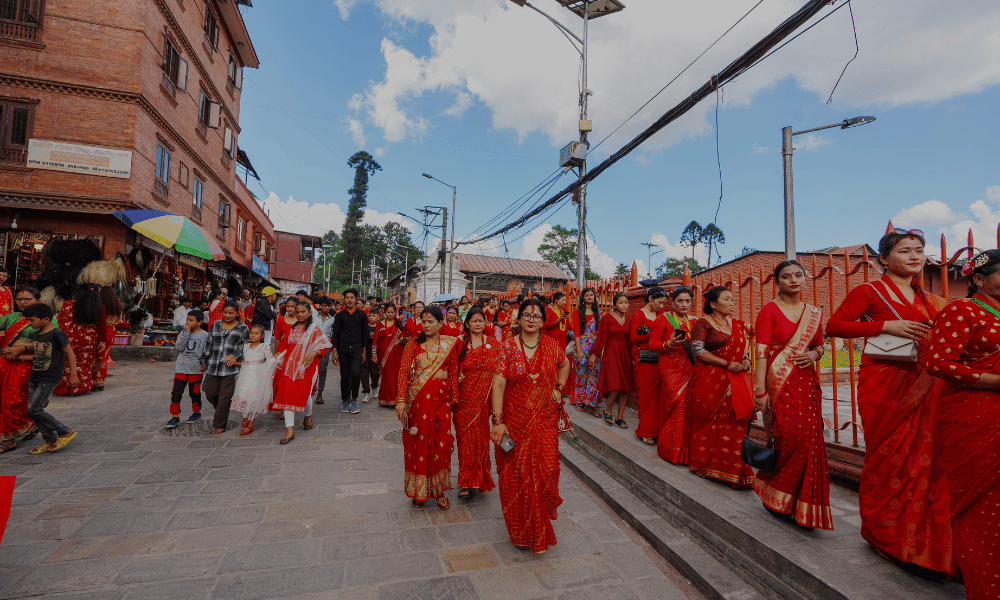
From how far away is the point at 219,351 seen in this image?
18.6 ft

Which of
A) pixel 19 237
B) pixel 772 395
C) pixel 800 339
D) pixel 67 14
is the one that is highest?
pixel 67 14

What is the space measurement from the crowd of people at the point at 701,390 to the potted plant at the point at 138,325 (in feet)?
23.6

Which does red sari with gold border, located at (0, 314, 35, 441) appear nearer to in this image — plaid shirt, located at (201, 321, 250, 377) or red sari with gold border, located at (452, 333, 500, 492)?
plaid shirt, located at (201, 321, 250, 377)

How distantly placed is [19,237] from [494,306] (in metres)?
11.2

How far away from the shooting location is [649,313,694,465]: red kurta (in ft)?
14.0

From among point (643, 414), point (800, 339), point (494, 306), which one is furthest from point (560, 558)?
point (494, 306)

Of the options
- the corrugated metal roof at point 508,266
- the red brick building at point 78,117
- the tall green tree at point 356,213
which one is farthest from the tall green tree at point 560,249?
the red brick building at point 78,117

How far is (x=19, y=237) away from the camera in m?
10.9

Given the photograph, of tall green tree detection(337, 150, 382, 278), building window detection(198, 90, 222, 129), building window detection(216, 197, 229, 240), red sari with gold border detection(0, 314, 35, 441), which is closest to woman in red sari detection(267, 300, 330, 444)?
red sari with gold border detection(0, 314, 35, 441)

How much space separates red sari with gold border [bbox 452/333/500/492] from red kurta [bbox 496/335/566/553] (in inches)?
23.8

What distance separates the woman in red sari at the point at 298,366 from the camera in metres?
5.65

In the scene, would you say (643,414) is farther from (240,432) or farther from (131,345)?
(131,345)

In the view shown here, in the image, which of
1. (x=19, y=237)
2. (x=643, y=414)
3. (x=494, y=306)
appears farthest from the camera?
(x=19, y=237)

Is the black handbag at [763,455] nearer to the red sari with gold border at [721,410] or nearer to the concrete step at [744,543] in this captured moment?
the concrete step at [744,543]
